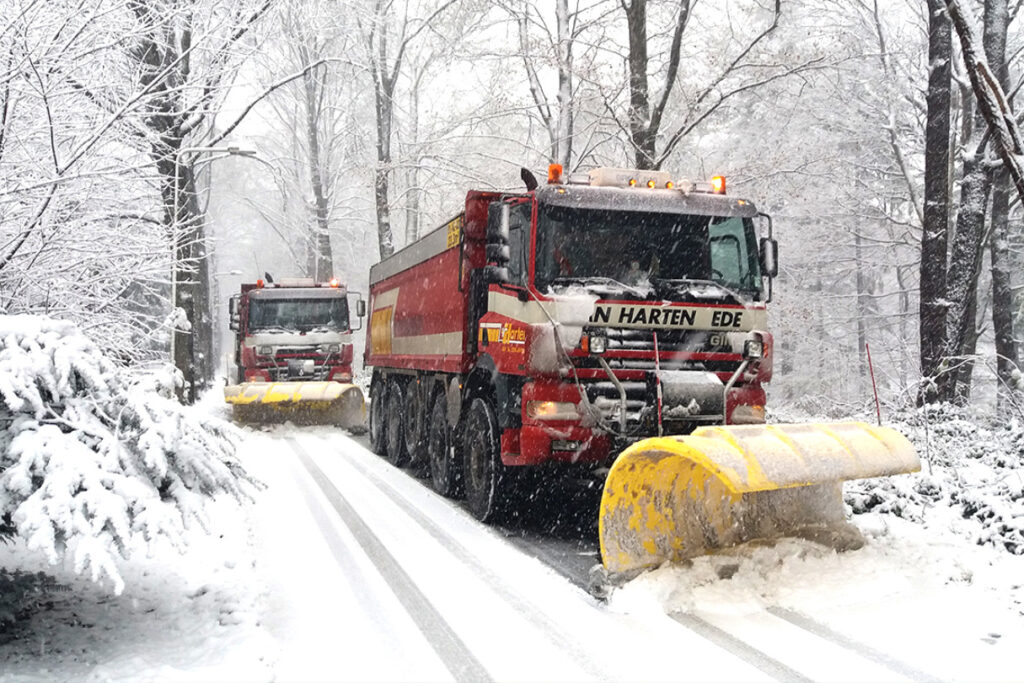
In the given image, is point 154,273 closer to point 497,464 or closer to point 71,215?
point 71,215

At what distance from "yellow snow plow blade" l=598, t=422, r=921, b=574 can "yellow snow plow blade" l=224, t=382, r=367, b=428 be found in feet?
36.9

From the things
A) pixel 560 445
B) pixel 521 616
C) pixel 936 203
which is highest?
pixel 936 203

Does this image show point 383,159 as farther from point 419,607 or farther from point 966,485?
point 419,607

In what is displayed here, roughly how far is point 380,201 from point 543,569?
65.5 feet

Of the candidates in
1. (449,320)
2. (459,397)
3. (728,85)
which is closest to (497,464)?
(459,397)

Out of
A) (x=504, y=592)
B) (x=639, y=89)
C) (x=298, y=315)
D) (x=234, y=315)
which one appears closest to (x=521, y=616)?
(x=504, y=592)

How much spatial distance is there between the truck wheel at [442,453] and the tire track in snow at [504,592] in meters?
0.49

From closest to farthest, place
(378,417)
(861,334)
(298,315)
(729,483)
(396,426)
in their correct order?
(729,483), (396,426), (378,417), (298,315), (861,334)

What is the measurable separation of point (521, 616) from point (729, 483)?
155cm

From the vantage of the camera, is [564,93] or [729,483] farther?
[564,93]

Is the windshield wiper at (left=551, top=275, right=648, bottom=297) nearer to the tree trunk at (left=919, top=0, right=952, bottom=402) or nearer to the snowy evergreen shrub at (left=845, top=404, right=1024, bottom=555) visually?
the snowy evergreen shrub at (left=845, top=404, right=1024, bottom=555)

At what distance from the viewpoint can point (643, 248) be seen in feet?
24.5

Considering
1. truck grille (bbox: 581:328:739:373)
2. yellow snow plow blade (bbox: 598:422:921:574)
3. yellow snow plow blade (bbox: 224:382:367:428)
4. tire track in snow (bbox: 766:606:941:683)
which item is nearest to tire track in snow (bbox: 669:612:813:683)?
tire track in snow (bbox: 766:606:941:683)

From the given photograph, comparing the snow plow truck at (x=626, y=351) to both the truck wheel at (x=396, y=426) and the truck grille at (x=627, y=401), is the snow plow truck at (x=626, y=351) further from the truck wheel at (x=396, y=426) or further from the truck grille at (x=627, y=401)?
the truck wheel at (x=396, y=426)
